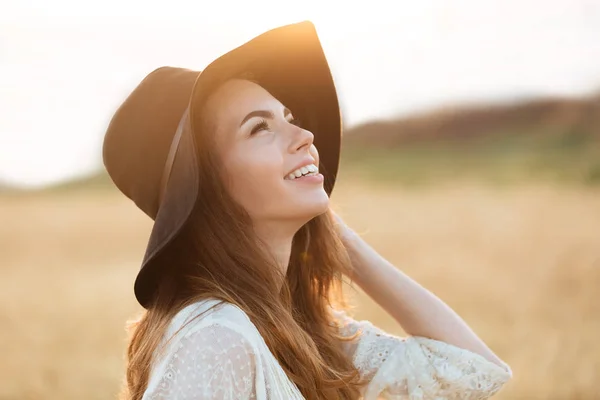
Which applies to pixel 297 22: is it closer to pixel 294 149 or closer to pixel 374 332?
pixel 294 149

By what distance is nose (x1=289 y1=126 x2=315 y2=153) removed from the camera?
198cm

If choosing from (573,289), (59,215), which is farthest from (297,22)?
(59,215)

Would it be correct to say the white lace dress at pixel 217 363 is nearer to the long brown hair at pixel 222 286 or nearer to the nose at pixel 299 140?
the long brown hair at pixel 222 286

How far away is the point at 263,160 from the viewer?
1.95 metres

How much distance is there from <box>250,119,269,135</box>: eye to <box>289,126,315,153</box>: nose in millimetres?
74

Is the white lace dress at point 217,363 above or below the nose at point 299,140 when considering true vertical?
below

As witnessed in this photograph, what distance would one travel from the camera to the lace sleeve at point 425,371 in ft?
7.48

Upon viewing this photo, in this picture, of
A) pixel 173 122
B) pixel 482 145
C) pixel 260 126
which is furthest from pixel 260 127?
pixel 482 145

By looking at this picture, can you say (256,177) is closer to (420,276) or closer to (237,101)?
(237,101)

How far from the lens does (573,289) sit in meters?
8.84

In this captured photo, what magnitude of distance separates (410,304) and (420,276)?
23.9 feet

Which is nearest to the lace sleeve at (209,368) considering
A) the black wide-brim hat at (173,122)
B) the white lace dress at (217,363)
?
the white lace dress at (217,363)

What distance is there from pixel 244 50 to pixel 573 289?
305 inches

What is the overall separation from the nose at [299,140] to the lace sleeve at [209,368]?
55cm
